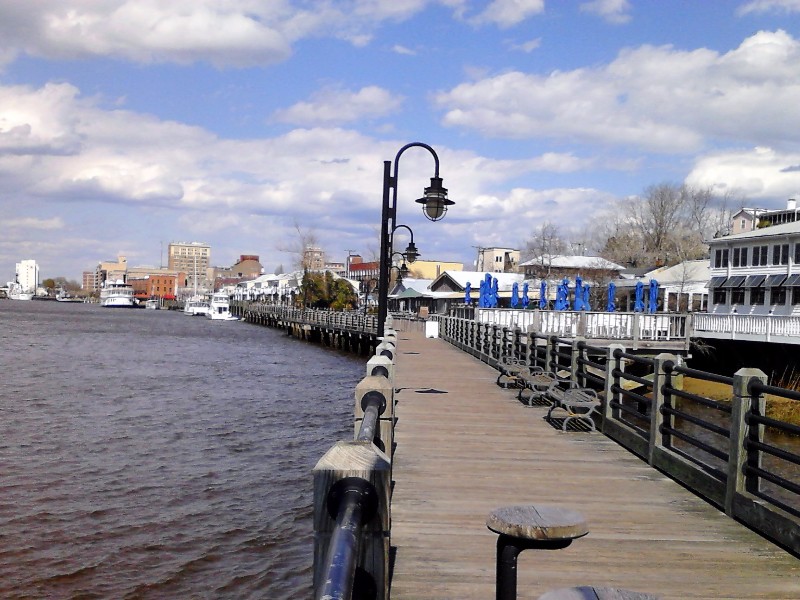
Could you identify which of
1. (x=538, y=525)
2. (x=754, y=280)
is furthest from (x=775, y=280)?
(x=538, y=525)

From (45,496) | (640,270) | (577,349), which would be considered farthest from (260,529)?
(640,270)

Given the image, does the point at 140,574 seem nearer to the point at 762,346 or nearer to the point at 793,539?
the point at 793,539

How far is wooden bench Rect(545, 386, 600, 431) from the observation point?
1139 centimetres

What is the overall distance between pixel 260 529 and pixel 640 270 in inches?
2398

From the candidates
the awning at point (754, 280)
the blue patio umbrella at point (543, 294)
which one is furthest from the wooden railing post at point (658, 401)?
the blue patio umbrella at point (543, 294)

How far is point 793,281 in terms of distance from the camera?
129 ft

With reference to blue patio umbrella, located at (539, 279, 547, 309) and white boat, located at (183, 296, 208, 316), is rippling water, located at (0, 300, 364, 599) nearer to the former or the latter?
blue patio umbrella, located at (539, 279, 547, 309)

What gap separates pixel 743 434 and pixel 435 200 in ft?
26.6

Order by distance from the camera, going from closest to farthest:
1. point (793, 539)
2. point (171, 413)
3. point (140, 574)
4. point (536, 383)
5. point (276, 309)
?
point (793, 539), point (140, 574), point (536, 383), point (171, 413), point (276, 309)

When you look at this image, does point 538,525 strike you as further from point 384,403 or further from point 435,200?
point 435,200

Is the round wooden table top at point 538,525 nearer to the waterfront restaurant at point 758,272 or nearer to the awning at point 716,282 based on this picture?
the waterfront restaurant at point 758,272

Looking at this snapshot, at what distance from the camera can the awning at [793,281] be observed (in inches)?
1532

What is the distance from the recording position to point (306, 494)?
1454 centimetres

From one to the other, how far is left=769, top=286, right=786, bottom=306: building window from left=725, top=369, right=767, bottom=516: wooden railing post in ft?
122
